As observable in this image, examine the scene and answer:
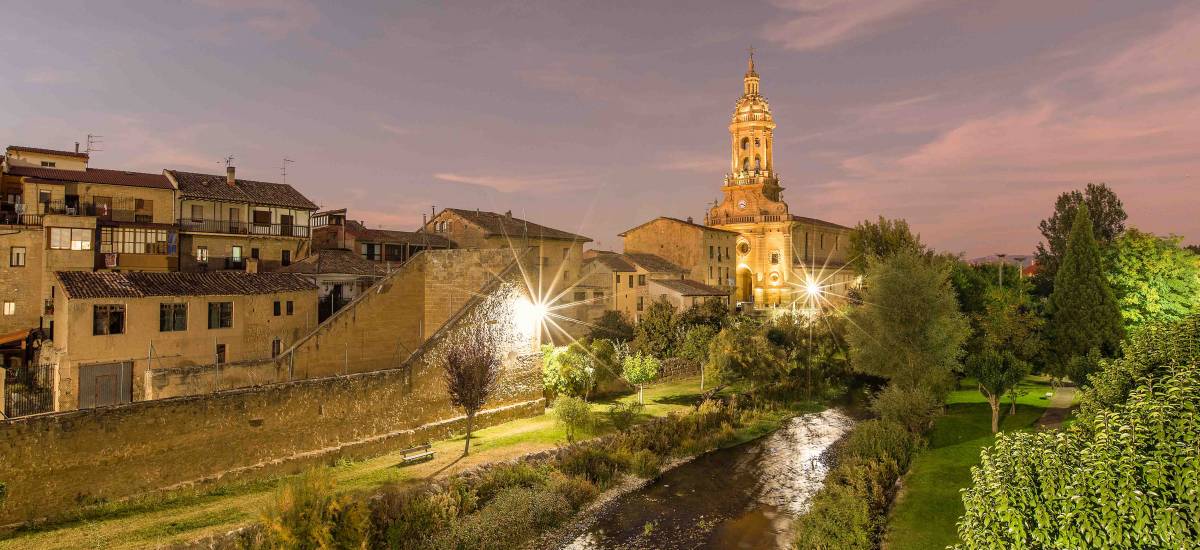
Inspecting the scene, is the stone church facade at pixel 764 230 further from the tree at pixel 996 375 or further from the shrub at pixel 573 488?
the shrub at pixel 573 488

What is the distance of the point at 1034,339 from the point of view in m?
33.0

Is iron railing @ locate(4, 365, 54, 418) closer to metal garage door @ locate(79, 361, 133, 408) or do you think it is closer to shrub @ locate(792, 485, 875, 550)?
metal garage door @ locate(79, 361, 133, 408)

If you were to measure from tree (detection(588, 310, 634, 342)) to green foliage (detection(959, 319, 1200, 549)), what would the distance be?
35677 millimetres

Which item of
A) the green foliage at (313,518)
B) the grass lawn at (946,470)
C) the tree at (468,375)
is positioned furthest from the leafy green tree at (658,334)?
the green foliage at (313,518)

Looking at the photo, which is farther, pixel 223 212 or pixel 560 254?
pixel 560 254

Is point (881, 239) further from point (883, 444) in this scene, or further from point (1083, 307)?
point (883, 444)

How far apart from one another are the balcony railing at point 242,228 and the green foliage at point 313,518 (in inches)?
1096

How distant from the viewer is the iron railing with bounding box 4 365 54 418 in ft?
72.0

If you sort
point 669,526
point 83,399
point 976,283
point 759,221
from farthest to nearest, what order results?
1. point 759,221
2. point 976,283
3. point 83,399
4. point 669,526

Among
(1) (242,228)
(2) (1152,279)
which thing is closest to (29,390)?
(1) (242,228)

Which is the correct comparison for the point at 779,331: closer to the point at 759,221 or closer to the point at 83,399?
the point at 759,221

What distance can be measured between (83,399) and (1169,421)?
30.4m

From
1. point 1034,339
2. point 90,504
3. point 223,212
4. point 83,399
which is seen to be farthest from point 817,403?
point 223,212

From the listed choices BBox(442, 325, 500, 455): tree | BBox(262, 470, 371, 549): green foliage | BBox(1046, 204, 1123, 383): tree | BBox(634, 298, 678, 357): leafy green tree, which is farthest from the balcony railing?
BBox(1046, 204, 1123, 383): tree
